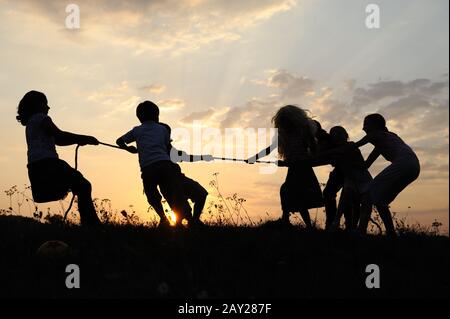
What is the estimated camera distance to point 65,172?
8.30m

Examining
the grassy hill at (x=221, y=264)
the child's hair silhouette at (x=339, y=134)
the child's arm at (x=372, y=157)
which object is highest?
the child's hair silhouette at (x=339, y=134)

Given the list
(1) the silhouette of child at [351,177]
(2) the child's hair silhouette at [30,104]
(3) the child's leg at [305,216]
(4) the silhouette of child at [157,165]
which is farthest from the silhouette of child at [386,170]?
(2) the child's hair silhouette at [30,104]

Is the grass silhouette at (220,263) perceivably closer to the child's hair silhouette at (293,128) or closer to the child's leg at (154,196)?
the child's leg at (154,196)

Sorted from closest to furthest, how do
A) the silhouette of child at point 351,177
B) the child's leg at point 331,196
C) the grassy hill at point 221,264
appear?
the grassy hill at point 221,264
the silhouette of child at point 351,177
the child's leg at point 331,196

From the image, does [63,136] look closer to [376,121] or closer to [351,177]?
[351,177]

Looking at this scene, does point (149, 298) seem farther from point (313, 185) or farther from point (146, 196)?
point (313, 185)

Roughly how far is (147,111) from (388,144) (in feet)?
12.9

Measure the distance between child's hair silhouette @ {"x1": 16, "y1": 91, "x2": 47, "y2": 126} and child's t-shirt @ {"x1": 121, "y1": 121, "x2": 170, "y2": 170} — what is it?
1.38 m

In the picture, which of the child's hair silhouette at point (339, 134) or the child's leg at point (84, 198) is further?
the child's hair silhouette at point (339, 134)

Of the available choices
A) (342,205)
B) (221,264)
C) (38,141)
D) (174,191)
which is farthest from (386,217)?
(38,141)

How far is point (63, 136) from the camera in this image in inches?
328

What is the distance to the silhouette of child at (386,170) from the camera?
8336 millimetres

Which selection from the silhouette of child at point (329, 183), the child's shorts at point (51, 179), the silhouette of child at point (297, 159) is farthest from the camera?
the silhouette of child at point (329, 183)
